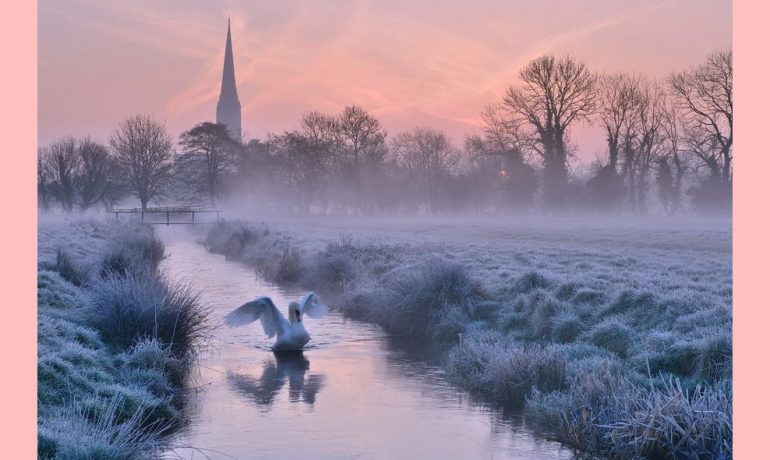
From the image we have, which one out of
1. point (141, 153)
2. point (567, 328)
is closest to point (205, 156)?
point (141, 153)

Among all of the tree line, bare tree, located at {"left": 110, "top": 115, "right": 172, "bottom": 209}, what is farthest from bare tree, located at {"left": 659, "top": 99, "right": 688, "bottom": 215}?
bare tree, located at {"left": 110, "top": 115, "right": 172, "bottom": 209}

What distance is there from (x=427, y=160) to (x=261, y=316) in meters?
50.2

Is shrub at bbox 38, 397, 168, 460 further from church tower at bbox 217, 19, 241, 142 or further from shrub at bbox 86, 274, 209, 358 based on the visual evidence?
church tower at bbox 217, 19, 241, 142

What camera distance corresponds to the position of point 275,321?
14.7m

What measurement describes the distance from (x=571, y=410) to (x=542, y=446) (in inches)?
20.7

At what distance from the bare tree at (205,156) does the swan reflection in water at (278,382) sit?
193ft

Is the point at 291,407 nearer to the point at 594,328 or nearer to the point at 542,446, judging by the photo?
the point at 542,446

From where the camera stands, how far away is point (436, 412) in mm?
10625

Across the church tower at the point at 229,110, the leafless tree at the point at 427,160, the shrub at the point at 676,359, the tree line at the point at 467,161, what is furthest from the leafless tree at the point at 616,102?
the shrub at the point at 676,359

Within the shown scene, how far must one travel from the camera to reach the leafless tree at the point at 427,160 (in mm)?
63812

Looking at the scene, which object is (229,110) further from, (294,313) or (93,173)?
(294,313)

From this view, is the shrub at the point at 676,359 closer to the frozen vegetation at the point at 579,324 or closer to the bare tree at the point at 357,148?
the frozen vegetation at the point at 579,324

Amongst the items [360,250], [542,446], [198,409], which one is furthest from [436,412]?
[360,250]

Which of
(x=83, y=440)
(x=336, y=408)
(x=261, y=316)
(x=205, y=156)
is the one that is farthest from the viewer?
(x=205, y=156)
